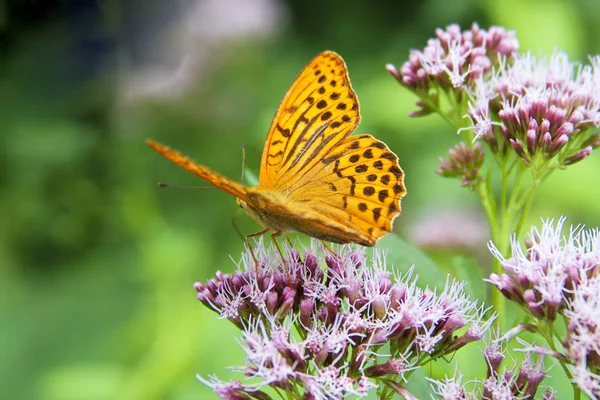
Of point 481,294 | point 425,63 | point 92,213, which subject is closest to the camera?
point 481,294

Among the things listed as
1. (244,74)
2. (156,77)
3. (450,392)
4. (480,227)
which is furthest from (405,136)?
(450,392)

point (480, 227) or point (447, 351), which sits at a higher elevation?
point (480, 227)

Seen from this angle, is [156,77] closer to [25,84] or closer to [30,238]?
[25,84]

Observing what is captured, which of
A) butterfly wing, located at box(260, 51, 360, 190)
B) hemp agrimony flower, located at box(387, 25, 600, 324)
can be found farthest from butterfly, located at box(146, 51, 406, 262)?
hemp agrimony flower, located at box(387, 25, 600, 324)

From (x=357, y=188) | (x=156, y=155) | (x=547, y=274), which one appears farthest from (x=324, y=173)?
(x=156, y=155)

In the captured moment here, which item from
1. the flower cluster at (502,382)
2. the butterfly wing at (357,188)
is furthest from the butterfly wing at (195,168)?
the flower cluster at (502,382)

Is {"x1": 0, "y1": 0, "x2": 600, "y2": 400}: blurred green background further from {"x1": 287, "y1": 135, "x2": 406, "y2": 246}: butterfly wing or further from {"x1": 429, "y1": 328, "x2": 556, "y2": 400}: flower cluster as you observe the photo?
{"x1": 429, "y1": 328, "x2": 556, "y2": 400}: flower cluster
